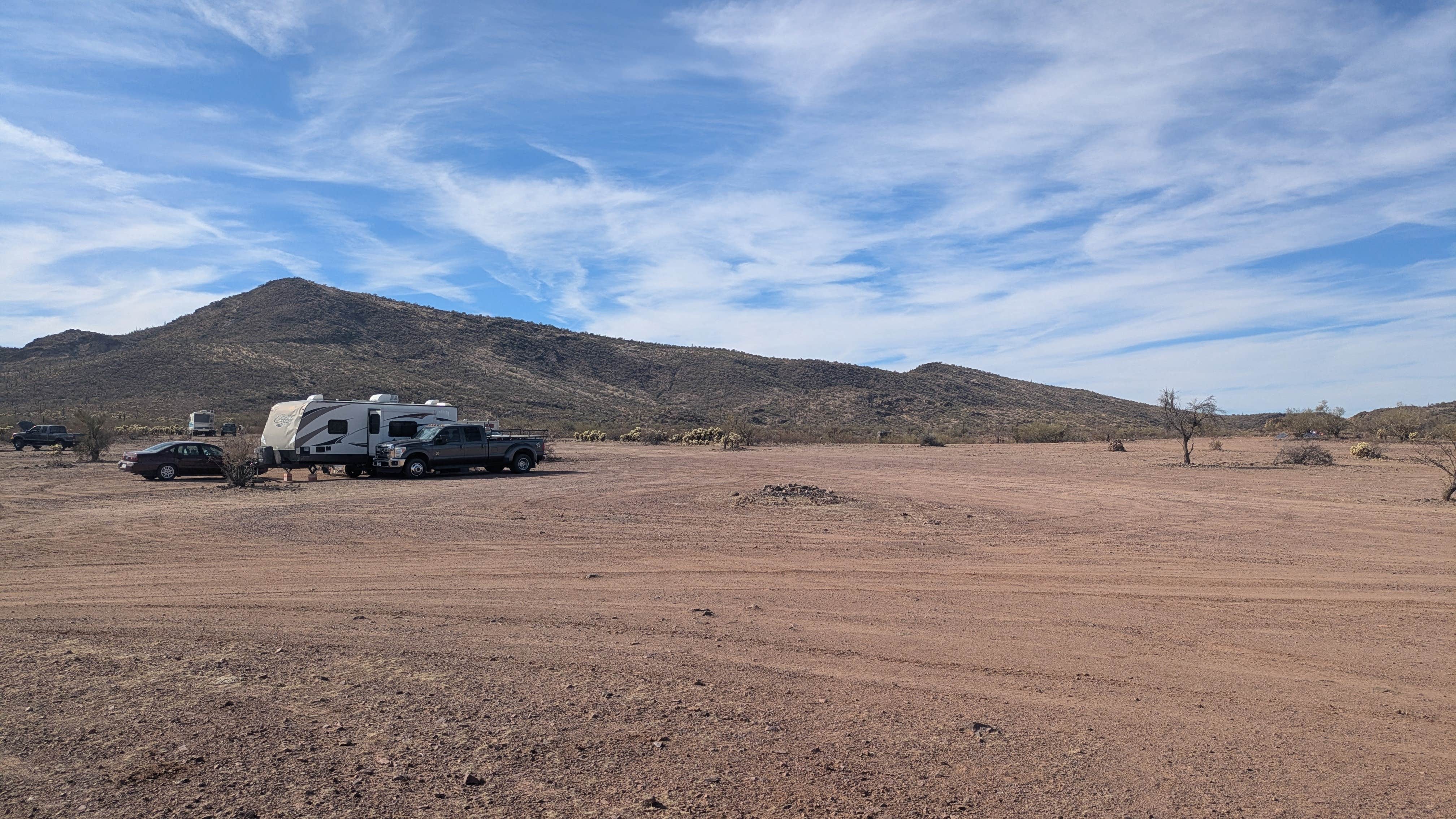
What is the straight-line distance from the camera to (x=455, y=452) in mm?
27875

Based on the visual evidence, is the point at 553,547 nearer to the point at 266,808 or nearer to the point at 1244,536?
the point at 266,808

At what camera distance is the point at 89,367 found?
7431cm

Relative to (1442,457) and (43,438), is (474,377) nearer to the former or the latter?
(43,438)

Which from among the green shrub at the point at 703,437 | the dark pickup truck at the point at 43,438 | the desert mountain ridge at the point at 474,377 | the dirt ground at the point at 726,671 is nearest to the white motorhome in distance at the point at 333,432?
the dirt ground at the point at 726,671

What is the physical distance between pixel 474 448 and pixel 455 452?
0.67 meters

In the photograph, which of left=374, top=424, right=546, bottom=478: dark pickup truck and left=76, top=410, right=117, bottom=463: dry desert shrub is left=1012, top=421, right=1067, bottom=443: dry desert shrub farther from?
left=76, top=410, right=117, bottom=463: dry desert shrub

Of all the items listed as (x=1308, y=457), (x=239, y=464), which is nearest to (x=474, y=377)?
(x=239, y=464)

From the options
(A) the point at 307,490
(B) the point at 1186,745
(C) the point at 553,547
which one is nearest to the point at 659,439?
(A) the point at 307,490

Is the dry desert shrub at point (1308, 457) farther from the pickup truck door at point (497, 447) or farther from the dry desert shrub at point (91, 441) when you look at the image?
the dry desert shrub at point (91, 441)

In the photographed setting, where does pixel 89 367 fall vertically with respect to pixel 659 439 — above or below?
above

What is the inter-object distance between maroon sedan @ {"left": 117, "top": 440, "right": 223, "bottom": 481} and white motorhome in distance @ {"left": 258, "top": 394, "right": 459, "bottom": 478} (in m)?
1.43

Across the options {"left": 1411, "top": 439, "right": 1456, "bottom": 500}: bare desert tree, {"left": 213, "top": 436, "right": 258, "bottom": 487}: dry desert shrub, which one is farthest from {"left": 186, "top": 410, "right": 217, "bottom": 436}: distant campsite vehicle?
{"left": 1411, "top": 439, "right": 1456, "bottom": 500}: bare desert tree

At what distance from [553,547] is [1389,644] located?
1009cm

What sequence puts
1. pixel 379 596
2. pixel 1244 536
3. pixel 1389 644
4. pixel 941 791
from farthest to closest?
pixel 1244 536
pixel 379 596
pixel 1389 644
pixel 941 791
